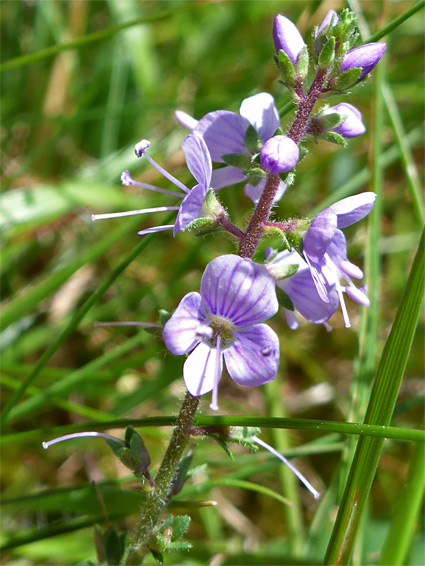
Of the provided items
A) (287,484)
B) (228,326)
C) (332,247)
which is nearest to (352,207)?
(332,247)

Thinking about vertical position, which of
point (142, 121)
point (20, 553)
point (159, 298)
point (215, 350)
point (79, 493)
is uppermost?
point (142, 121)

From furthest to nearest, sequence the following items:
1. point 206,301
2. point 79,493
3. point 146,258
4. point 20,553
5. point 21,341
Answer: point 146,258 < point 21,341 < point 20,553 < point 79,493 < point 206,301

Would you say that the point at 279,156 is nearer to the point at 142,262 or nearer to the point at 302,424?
the point at 302,424

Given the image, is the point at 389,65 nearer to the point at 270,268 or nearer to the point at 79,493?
the point at 270,268

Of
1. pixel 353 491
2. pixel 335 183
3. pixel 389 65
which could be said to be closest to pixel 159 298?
pixel 335 183

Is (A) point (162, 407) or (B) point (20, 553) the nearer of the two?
(B) point (20, 553)
